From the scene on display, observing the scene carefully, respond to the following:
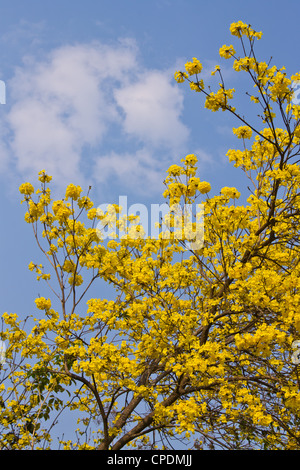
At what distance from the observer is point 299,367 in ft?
14.1

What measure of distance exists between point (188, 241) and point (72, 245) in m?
1.54

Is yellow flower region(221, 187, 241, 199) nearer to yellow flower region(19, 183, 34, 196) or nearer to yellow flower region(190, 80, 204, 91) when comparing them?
yellow flower region(190, 80, 204, 91)

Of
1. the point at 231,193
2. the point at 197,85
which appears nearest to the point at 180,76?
the point at 197,85

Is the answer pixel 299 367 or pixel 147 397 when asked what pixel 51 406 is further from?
pixel 299 367

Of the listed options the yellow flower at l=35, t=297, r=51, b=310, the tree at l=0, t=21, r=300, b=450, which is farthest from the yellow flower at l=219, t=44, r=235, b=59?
the yellow flower at l=35, t=297, r=51, b=310

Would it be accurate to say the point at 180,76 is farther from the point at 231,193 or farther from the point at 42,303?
the point at 42,303

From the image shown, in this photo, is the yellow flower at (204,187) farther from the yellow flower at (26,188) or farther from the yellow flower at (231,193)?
the yellow flower at (26,188)

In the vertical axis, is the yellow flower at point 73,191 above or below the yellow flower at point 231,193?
above

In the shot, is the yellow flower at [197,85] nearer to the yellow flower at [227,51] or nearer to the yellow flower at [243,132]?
the yellow flower at [227,51]

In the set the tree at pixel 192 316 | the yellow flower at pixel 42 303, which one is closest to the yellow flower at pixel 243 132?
the tree at pixel 192 316

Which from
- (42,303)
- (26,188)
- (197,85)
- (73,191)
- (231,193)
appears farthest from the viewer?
(26,188)

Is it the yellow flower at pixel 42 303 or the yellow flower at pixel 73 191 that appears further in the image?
the yellow flower at pixel 73 191
